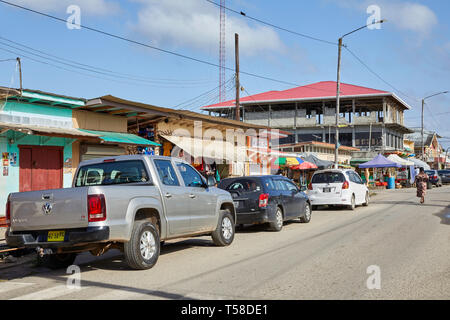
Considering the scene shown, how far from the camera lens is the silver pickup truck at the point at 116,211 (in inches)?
272

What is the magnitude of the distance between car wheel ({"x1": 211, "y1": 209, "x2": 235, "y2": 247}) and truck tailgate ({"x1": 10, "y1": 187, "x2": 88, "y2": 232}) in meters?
3.81

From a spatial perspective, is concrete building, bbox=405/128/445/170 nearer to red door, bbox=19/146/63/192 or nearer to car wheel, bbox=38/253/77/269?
red door, bbox=19/146/63/192

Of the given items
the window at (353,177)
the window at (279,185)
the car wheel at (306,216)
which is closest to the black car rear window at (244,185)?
the window at (279,185)

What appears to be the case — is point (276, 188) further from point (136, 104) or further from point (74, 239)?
point (74, 239)

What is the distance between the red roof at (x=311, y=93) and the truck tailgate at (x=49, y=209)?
49.6 meters

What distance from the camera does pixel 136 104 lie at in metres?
16.7

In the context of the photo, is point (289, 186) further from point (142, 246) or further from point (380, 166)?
point (380, 166)

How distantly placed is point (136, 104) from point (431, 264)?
38.4ft

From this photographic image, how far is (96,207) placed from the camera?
6836mm

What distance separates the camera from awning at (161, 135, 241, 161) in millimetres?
20188

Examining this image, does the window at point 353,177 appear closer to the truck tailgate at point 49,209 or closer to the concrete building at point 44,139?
the concrete building at point 44,139

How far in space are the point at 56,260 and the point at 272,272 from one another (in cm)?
393

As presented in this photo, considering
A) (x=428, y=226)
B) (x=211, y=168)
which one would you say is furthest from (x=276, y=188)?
(x=211, y=168)
